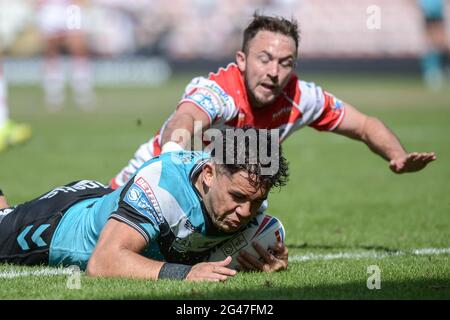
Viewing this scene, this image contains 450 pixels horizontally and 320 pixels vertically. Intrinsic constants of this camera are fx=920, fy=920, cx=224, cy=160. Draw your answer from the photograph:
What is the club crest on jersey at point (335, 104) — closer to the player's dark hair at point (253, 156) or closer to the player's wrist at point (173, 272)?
the player's dark hair at point (253, 156)

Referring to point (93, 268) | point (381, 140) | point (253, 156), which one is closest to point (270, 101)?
point (381, 140)

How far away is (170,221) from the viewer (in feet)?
18.5

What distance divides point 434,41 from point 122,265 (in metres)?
24.9

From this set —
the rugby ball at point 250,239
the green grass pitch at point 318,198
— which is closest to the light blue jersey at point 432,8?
the green grass pitch at point 318,198

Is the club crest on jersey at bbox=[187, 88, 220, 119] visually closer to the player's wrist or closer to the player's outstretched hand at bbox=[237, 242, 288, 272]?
the player's outstretched hand at bbox=[237, 242, 288, 272]

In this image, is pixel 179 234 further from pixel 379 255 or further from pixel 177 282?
pixel 379 255

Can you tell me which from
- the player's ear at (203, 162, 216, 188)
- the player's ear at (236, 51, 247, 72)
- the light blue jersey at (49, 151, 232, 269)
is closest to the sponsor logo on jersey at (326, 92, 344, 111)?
the player's ear at (236, 51, 247, 72)

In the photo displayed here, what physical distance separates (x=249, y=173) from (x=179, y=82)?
2563 cm

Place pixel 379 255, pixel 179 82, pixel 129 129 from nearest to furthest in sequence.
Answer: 1. pixel 379 255
2. pixel 129 129
3. pixel 179 82

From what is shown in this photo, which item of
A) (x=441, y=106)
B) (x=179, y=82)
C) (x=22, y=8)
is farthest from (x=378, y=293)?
(x=22, y=8)

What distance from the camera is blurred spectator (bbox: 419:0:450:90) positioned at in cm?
2872

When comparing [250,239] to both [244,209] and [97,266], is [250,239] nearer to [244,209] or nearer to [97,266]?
[244,209]

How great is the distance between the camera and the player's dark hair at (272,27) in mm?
7441

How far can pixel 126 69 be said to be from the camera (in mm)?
32406
